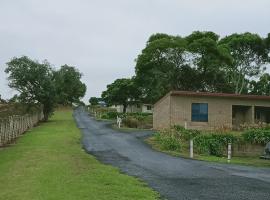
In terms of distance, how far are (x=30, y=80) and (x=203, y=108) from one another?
23862mm

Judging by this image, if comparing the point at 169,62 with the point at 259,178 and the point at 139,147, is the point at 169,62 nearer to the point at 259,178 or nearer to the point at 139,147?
the point at 139,147

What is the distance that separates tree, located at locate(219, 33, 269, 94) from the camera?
6850cm

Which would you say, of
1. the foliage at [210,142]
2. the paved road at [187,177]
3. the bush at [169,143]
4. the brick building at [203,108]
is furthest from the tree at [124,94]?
the paved road at [187,177]

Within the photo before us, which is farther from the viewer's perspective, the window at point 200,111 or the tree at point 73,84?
the tree at point 73,84

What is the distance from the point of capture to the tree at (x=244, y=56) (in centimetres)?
6850

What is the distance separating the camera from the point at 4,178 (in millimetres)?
14117

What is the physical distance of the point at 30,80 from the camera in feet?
181

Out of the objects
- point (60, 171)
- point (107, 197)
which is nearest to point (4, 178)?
point (60, 171)

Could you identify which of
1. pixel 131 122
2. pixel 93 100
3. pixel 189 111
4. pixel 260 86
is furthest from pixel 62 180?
pixel 93 100

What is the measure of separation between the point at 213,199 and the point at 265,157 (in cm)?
1583

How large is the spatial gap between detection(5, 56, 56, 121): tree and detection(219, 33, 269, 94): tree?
26616mm

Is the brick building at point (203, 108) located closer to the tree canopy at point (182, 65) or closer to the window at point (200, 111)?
the window at point (200, 111)

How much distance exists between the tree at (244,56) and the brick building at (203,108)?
83.2 feet

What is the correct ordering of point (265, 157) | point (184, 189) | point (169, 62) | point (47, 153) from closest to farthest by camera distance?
point (184, 189) < point (47, 153) < point (265, 157) < point (169, 62)
